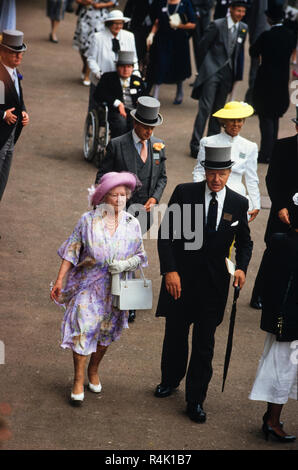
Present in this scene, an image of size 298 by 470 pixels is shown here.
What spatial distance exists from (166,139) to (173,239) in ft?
24.7

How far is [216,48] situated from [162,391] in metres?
6.91

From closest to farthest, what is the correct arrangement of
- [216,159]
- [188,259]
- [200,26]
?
[216,159] < [188,259] < [200,26]

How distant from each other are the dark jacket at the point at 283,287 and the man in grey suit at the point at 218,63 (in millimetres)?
6392

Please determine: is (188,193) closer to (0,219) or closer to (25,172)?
(0,219)

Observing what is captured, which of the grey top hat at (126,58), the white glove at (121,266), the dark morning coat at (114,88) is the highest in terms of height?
the grey top hat at (126,58)

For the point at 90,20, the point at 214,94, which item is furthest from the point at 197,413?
the point at 90,20

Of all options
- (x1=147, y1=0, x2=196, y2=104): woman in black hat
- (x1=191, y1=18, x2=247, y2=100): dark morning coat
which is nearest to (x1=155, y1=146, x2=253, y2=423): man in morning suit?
(x1=191, y1=18, x2=247, y2=100): dark morning coat

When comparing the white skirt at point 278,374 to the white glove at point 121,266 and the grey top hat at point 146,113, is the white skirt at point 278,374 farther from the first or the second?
the grey top hat at point 146,113

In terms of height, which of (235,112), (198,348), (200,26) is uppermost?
(235,112)

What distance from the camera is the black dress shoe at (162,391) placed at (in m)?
6.75

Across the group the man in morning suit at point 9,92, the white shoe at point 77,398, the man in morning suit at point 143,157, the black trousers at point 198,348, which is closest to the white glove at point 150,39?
the man in morning suit at point 9,92

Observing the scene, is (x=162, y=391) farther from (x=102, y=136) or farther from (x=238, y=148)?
Answer: (x=102, y=136)

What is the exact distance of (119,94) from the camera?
10.5 metres

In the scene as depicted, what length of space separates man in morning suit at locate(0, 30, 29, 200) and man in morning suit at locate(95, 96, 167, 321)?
1.69 m
